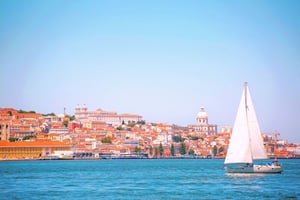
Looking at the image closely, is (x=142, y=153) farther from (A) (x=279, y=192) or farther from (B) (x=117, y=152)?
(A) (x=279, y=192)

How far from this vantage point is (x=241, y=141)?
131 feet

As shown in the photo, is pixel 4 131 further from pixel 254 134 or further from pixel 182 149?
pixel 254 134

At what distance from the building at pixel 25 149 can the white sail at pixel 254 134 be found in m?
80.5

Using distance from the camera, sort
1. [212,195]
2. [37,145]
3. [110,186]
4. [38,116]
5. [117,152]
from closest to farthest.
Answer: [212,195] → [110,186] → [37,145] → [117,152] → [38,116]

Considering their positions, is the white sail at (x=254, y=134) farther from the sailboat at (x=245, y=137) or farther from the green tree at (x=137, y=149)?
the green tree at (x=137, y=149)

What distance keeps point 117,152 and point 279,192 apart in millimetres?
101715

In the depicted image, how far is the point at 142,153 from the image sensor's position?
448ft

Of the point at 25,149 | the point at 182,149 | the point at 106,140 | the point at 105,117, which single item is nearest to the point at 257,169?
the point at 25,149

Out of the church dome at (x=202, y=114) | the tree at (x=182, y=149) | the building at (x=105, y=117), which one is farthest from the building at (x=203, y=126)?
the tree at (x=182, y=149)

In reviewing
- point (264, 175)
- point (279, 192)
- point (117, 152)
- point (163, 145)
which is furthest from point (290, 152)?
point (279, 192)

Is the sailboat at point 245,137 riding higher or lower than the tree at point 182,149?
lower

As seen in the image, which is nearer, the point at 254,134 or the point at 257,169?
the point at 254,134

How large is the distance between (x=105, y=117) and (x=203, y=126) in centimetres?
2810

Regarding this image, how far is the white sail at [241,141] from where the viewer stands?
39.9 meters
